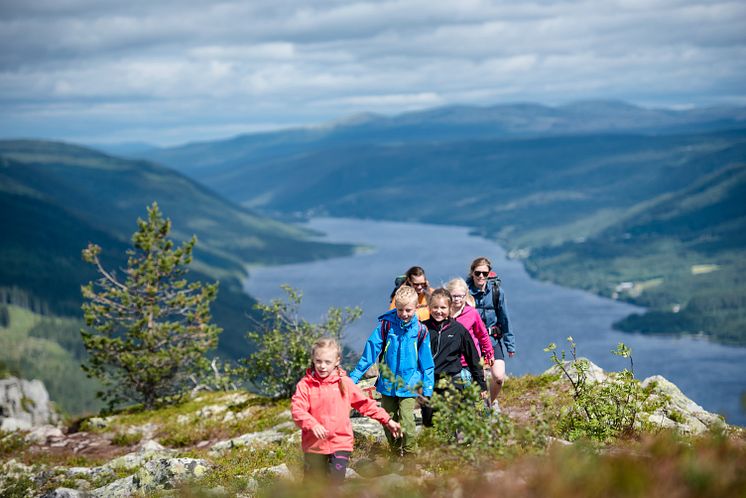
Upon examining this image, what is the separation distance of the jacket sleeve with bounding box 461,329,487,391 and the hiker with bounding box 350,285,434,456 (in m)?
0.93

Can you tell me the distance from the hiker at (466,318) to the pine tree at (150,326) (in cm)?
2018

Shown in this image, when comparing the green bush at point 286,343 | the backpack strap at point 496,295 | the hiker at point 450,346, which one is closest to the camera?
the hiker at point 450,346

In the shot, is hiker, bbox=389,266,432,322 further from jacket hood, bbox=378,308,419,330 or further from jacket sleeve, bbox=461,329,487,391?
jacket hood, bbox=378,308,419,330

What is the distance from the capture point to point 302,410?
10305mm

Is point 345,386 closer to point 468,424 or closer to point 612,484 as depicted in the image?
point 468,424

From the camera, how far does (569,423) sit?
13.6 m

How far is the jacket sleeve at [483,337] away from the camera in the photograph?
44.9 ft

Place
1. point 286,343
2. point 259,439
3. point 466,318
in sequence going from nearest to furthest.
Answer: point 466,318 → point 259,439 → point 286,343

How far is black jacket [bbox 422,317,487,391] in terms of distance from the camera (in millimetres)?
12875

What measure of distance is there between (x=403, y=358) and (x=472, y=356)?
1471 mm

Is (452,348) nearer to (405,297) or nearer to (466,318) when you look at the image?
(466,318)

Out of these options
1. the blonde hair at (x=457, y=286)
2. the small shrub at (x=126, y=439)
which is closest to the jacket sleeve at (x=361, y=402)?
the blonde hair at (x=457, y=286)

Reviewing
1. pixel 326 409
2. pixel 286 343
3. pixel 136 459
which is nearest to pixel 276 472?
pixel 326 409

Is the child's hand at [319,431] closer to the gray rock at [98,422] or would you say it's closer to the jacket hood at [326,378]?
the jacket hood at [326,378]
